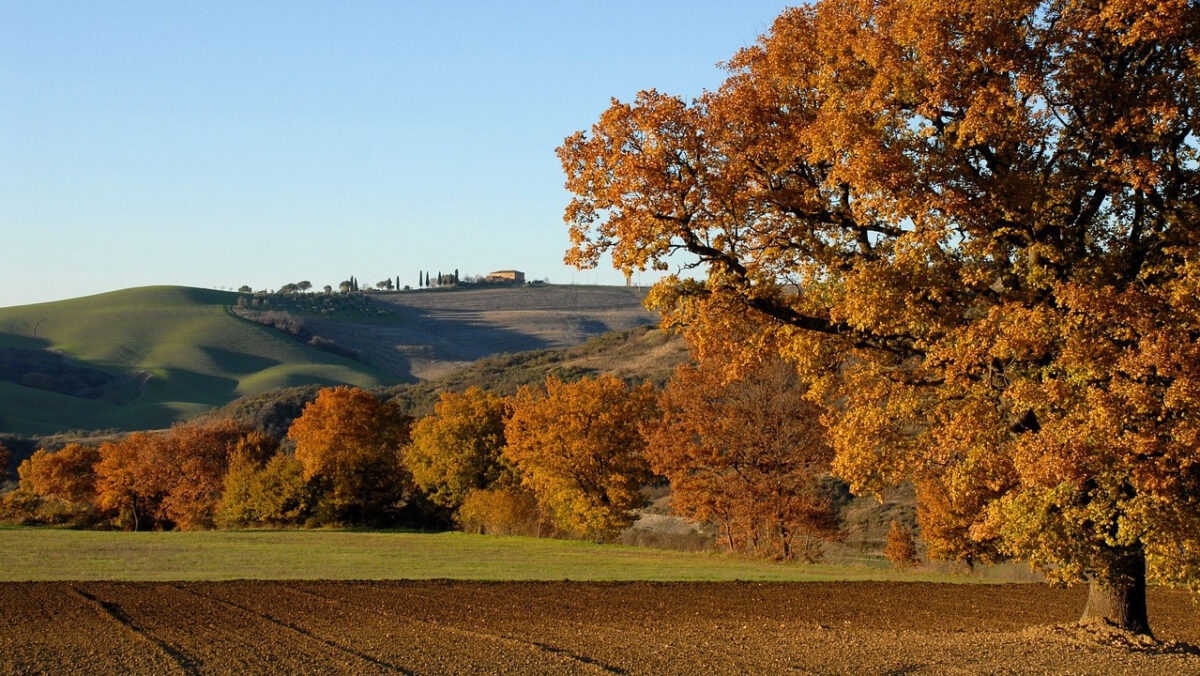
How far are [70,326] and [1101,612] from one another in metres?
207

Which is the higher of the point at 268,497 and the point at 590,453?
the point at 590,453

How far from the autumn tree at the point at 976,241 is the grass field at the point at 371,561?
16.2 m

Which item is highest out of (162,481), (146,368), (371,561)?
(146,368)

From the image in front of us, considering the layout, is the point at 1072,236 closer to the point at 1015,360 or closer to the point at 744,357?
the point at 1015,360

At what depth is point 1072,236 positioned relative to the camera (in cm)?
1694

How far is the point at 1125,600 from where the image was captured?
58.0 feet

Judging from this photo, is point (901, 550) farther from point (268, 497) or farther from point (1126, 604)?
point (268, 497)

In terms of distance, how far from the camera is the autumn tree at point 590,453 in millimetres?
53781

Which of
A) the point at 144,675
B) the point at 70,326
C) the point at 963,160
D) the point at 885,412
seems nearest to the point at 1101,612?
the point at 885,412

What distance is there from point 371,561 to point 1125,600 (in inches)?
1099

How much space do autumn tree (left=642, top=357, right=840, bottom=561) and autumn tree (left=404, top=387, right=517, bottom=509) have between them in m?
23.8

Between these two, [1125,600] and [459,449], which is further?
[459,449]

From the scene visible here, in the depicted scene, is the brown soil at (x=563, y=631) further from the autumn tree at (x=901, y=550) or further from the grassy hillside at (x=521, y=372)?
the grassy hillside at (x=521, y=372)

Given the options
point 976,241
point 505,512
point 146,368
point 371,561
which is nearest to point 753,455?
point 371,561
